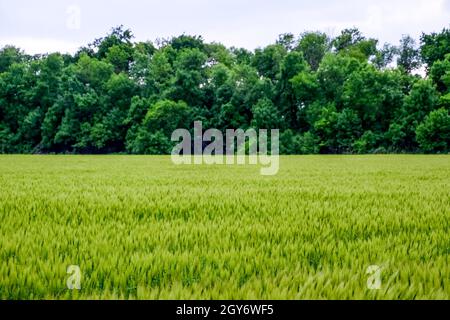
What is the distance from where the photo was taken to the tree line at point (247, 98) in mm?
42812

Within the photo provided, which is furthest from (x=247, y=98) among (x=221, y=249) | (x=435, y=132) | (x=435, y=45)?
(x=221, y=249)

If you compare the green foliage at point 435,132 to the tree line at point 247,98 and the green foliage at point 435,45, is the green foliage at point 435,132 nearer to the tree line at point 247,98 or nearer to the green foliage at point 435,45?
the tree line at point 247,98

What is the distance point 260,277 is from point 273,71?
171ft

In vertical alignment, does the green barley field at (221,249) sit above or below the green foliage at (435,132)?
below

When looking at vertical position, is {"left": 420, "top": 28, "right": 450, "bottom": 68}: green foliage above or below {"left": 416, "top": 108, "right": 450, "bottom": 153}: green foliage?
above

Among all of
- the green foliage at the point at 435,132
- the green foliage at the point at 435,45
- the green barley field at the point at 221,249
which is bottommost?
the green barley field at the point at 221,249

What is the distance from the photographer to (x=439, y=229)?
4055 mm

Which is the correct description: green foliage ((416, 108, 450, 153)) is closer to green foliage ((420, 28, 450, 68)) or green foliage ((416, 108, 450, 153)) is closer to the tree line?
the tree line

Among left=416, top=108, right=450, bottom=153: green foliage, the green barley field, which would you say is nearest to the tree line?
left=416, top=108, right=450, bottom=153: green foliage

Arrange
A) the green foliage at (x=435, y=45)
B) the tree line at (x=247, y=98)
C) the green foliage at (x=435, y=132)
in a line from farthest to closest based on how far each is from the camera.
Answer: the green foliage at (x=435, y=45)
the tree line at (x=247, y=98)
the green foliage at (x=435, y=132)

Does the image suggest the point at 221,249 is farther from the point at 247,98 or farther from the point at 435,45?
the point at 435,45

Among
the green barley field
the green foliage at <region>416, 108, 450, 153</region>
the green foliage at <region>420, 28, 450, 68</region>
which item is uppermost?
the green foliage at <region>420, 28, 450, 68</region>

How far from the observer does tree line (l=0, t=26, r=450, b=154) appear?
42.8 meters

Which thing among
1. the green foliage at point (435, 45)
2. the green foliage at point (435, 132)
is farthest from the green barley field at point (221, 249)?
the green foliage at point (435, 45)
